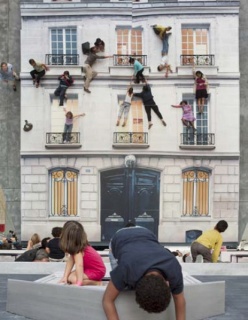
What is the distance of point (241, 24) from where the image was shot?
1209 centimetres

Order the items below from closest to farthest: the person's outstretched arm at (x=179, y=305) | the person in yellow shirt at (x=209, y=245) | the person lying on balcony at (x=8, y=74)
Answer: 1. the person's outstretched arm at (x=179, y=305)
2. the person in yellow shirt at (x=209, y=245)
3. the person lying on balcony at (x=8, y=74)

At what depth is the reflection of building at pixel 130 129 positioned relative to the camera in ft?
38.8

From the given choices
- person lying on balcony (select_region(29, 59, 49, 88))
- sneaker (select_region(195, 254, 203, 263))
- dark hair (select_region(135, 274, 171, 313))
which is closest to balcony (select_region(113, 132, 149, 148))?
person lying on balcony (select_region(29, 59, 49, 88))

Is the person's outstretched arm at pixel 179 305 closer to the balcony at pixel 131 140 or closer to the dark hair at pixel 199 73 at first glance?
A: the balcony at pixel 131 140

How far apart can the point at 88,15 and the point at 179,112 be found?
2.36 meters

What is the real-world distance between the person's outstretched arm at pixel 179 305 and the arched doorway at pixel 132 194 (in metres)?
7.90

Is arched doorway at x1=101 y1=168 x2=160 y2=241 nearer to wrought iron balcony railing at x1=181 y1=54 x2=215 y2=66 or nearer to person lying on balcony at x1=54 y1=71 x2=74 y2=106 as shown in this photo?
person lying on balcony at x1=54 y1=71 x2=74 y2=106

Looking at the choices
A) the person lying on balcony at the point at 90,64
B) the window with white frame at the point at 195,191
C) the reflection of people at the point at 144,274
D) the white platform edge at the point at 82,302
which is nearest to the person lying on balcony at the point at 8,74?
the person lying on balcony at the point at 90,64

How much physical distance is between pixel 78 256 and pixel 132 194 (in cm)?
712

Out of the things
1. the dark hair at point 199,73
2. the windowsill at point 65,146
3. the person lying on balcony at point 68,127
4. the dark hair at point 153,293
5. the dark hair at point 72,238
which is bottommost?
the dark hair at point 153,293

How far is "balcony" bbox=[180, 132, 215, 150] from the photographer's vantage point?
11.8 metres

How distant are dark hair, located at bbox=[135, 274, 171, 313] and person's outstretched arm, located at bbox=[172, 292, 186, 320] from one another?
13.2 inches

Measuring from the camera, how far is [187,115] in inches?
469

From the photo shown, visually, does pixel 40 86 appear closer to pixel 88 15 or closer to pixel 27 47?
pixel 27 47
